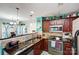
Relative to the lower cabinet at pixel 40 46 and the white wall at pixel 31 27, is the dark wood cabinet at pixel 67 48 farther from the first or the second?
the white wall at pixel 31 27

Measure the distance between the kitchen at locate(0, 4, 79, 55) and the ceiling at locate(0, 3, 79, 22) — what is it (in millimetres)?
58

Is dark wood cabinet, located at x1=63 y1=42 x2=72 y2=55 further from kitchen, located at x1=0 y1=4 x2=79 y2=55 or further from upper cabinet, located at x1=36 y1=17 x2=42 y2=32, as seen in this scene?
upper cabinet, located at x1=36 y1=17 x2=42 y2=32

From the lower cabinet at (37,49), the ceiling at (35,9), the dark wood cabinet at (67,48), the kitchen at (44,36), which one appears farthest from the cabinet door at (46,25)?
the dark wood cabinet at (67,48)

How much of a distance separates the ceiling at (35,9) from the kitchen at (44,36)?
58 mm

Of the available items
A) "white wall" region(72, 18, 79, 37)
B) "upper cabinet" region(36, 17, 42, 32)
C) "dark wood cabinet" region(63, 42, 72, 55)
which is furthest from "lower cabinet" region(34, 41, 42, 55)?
"white wall" region(72, 18, 79, 37)

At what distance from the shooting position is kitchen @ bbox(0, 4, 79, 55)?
1.58 metres

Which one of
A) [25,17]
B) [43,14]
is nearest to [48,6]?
[43,14]

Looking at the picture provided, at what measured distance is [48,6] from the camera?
1.59 meters

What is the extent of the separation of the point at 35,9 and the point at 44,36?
1.39ft

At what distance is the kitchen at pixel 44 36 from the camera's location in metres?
1.58

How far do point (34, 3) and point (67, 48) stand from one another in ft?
2.70
